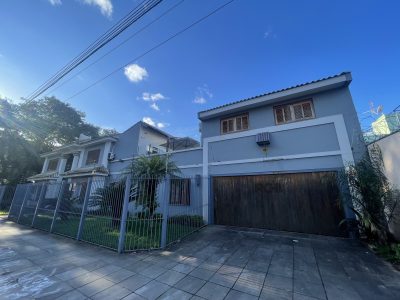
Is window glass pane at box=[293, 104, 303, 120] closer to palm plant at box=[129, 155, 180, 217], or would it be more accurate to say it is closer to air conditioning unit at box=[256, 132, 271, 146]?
air conditioning unit at box=[256, 132, 271, 146]

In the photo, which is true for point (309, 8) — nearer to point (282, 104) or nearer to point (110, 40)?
point (282, 104)

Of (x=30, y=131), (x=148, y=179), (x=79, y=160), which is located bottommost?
(x=148, y=179)

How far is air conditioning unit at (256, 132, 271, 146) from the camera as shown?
27.6ft

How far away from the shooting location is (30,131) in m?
22.9

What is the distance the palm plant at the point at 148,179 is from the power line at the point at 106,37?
459 cm

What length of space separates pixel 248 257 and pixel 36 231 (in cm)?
988

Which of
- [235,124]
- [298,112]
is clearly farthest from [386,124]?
[235,124]

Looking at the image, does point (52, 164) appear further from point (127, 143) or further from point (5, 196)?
point (127, 143)

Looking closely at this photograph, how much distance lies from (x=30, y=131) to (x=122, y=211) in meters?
26.0

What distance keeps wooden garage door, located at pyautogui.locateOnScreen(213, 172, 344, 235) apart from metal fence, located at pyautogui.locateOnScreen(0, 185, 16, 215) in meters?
17.2

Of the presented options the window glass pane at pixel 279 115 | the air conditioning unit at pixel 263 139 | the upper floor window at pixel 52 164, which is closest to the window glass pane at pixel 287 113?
the window glass pane at pixel 279 115

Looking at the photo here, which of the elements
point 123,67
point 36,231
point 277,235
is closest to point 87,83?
point 123,67

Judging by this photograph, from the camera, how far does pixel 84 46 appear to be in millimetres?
6730

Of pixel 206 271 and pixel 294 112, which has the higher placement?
pixel 294 112
